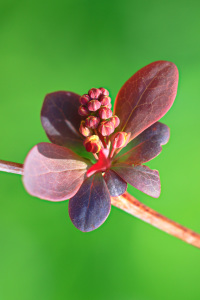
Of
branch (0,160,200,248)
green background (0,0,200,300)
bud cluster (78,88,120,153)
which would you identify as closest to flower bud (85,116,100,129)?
bud cluster (78,88,120,153)

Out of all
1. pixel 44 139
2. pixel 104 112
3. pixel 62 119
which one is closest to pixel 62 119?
pixel 62 119

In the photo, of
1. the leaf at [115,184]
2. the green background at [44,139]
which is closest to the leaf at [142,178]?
the leaf at [115,184]

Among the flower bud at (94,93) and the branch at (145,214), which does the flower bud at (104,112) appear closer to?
the flower bud at (94,93)

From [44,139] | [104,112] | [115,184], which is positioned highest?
[104,112]

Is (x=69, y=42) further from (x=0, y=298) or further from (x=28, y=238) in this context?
(x=0, y=298)

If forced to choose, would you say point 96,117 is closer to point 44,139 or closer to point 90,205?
point 90,205

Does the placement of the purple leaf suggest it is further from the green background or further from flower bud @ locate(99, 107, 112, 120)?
the green background
